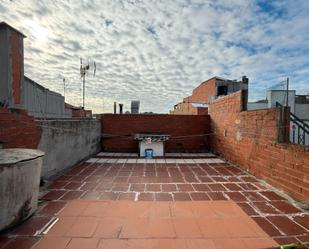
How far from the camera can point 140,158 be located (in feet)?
22.9

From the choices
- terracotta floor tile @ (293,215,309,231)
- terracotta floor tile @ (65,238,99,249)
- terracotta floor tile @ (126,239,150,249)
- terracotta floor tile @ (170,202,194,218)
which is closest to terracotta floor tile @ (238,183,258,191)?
terracotta floor tile @ (293,215,309,231)

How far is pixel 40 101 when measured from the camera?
706 centimetres

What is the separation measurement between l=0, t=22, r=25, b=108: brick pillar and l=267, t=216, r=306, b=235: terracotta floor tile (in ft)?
12.9

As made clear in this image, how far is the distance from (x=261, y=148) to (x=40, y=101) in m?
6.82

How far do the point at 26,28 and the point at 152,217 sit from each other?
4419mm

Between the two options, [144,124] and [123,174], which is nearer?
[123,174]

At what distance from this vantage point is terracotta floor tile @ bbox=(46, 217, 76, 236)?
2281 millimetres

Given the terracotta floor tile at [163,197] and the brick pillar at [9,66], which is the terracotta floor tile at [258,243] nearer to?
the terracotta floor tile at [163,197]

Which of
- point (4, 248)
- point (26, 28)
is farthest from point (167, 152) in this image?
Result: point (4, 248)

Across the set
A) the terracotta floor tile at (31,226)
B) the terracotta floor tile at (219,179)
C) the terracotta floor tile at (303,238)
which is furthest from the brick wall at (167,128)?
the terracotta floor tile at (303,238)

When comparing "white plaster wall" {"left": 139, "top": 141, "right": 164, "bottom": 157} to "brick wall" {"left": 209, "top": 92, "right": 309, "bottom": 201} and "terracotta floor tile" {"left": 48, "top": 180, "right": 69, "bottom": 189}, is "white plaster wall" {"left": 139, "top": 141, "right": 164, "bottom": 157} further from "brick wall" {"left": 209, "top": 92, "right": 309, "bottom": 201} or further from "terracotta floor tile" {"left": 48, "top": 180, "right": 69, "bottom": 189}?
"terracotta floor tile" {"left": 48, "top": 180, "right": 69, "bottom": 189}

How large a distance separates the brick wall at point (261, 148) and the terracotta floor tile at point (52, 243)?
3.27 m

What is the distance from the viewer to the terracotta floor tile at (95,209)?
2.75 metres

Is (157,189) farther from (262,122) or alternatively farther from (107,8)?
(107,8)
